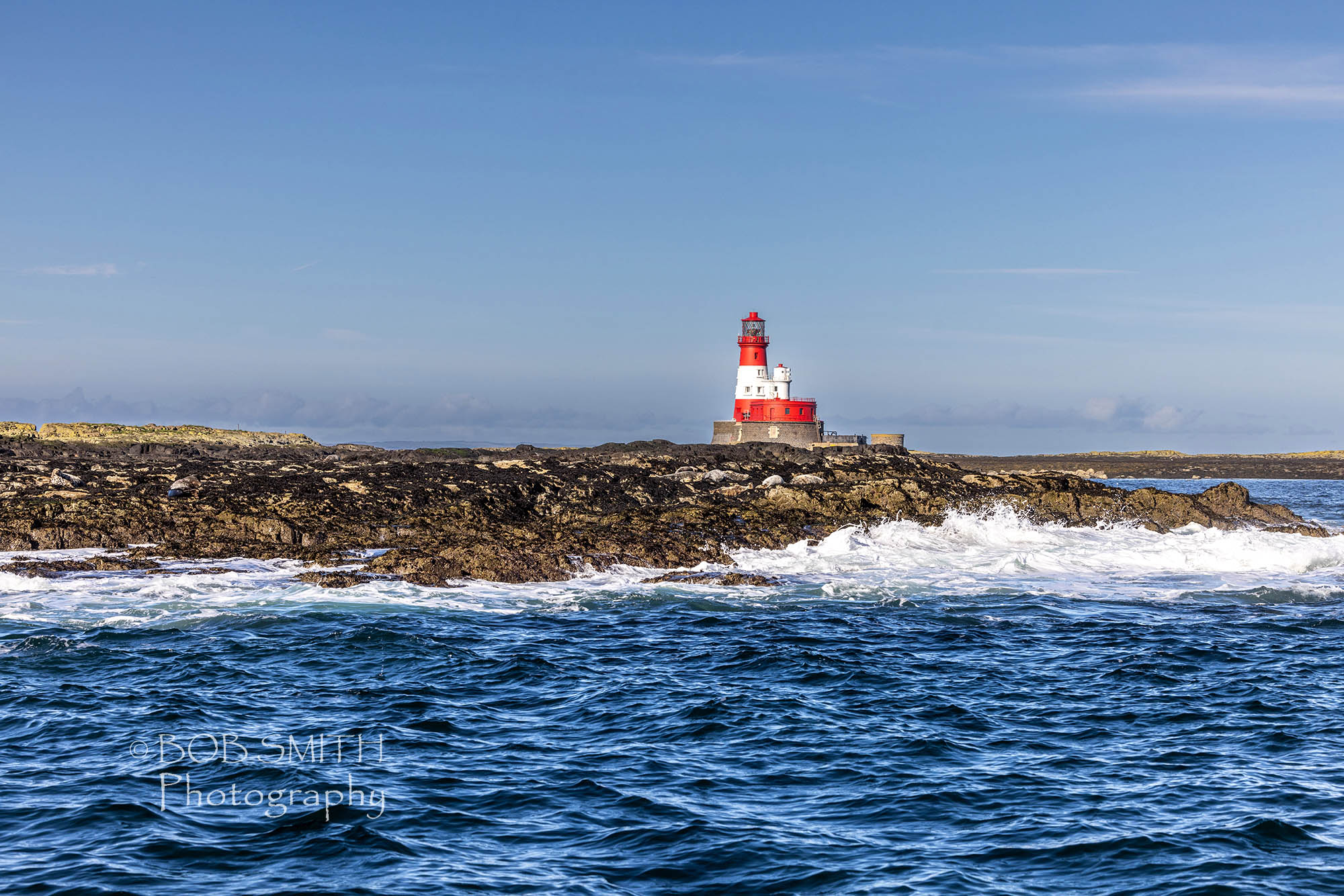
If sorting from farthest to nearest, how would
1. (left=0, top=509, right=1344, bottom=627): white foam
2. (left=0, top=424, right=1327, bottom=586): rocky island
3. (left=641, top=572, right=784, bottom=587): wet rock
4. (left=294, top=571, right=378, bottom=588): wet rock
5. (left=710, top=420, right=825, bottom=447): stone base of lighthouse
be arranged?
(left=710, top=420, right=825, bottom=447): stone base of lighthouse → (left=0, top=424, right=1327, bottom=586): rocky island → (left=641, top=572, right=784, bottom=587): wet rock → (left=294, top=571, right=378, bottom=588): wet rock → (left=0, top=509, right=1344, bottom=627): white foam

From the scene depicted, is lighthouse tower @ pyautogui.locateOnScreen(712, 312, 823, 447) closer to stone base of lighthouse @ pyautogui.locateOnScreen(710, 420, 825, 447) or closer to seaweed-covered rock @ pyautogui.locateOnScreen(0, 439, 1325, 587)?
stone base of lighthouse @ pyautogui.locateOnScreen(710, 420, 825, 447)

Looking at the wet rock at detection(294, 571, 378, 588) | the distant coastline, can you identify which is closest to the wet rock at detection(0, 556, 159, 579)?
the wet rock at detection(294, 571, 378, 588)

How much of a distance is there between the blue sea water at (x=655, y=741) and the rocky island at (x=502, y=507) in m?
2.61

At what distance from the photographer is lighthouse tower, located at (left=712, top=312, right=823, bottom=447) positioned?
6019 centimetres

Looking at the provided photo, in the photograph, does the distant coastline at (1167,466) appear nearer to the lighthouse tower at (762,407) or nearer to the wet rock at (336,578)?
the lighthouse tower at (762,407)

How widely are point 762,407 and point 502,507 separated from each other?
36911 millimetres

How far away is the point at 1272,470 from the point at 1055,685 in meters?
90.5

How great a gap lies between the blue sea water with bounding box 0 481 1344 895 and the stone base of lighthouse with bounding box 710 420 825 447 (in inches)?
1635

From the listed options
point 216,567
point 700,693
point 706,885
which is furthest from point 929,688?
point 216,567

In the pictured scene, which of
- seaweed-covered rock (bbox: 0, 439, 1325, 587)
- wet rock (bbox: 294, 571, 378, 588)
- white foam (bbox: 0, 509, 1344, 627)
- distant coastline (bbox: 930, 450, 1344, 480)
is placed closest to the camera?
white foam (bbox: 0, 509, 1344, 627)

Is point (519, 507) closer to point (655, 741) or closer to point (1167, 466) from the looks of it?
point (655, 741)

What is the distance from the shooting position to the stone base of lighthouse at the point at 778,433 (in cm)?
5997

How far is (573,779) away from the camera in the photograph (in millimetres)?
8992

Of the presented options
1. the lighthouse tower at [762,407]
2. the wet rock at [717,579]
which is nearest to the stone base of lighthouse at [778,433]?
the lighthouse tower at [762,407]
